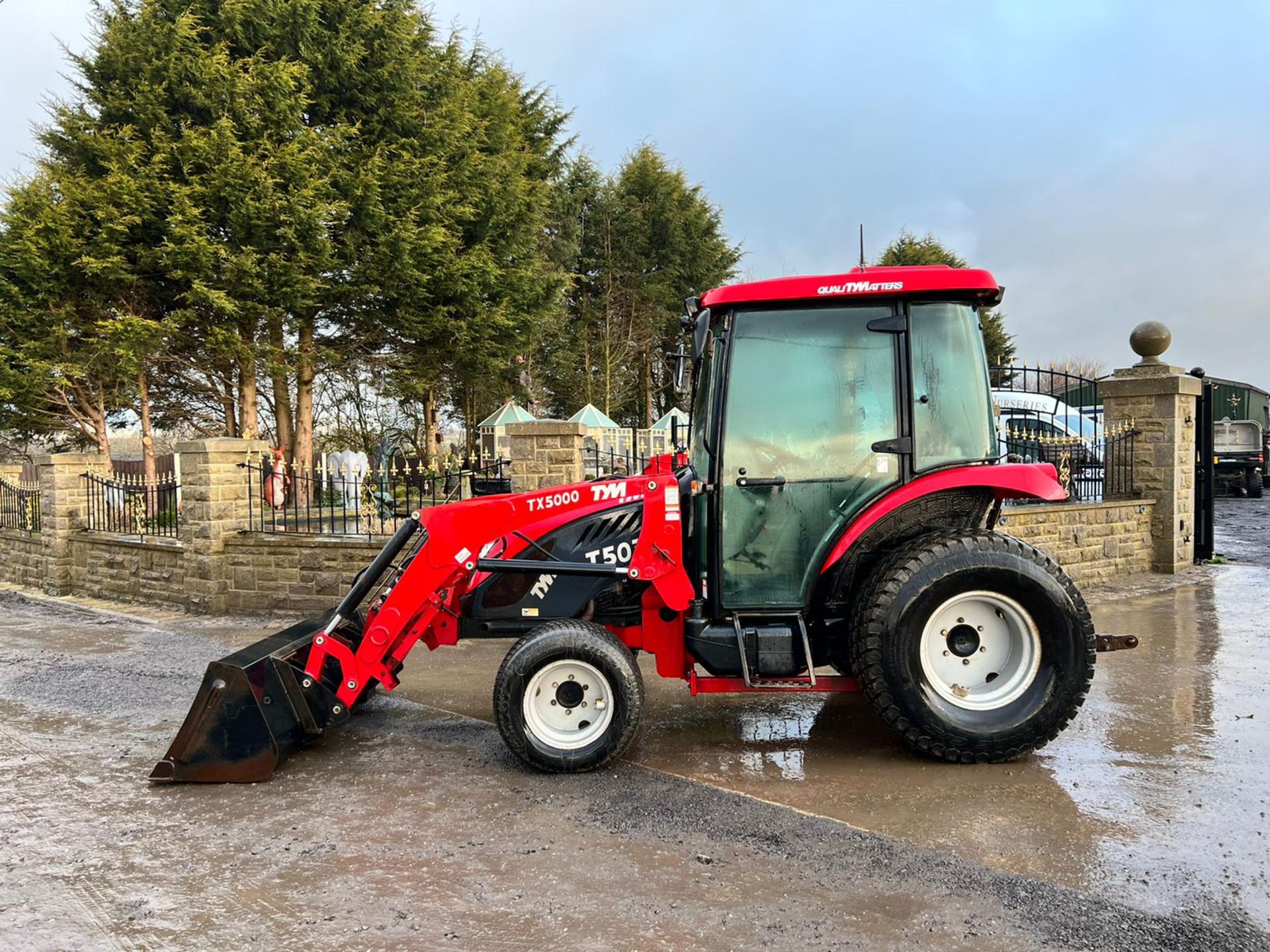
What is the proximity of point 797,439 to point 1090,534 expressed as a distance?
622 cm

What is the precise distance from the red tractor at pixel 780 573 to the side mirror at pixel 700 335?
0.02 meters

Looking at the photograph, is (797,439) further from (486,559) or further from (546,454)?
(546,454)

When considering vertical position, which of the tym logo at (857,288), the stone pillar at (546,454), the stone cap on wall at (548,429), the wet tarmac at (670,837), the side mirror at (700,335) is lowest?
the wet tarmac at (670,837)

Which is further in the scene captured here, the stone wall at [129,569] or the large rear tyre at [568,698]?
the stone wall at [129,569]

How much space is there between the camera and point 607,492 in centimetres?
427

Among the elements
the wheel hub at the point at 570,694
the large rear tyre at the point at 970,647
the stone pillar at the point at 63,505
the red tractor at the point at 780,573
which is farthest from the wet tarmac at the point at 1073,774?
the stone pillar at the point at 63,505

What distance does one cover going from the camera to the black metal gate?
9852 millimetres

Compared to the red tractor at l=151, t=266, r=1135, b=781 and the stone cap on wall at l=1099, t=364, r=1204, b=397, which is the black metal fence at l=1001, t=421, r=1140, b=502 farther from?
the red tractor at l=151, t=266, r=1135, b=781

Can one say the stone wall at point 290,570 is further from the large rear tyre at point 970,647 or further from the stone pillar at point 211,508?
the large rear tyre at point 970,647

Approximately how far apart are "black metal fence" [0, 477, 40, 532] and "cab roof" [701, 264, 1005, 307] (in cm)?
1104

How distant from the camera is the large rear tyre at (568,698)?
3914mm

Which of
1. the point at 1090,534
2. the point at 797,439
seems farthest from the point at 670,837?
the point at 1090,534

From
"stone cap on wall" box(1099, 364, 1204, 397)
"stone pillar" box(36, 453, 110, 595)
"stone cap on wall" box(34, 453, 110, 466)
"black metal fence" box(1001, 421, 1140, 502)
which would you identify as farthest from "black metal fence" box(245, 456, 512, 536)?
"stone cap on wall" box(1099, 364, 1204, 397)

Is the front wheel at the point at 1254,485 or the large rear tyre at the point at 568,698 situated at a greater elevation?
the front wheel at the point at 1254,485
